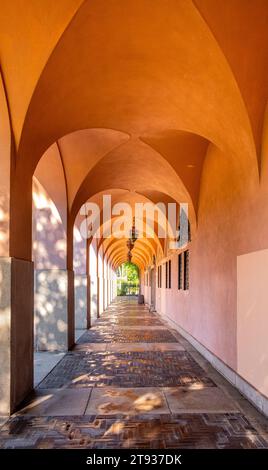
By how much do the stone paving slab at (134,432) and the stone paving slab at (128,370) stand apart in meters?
1.62

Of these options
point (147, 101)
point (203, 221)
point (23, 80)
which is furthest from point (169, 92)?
point (203, 221)

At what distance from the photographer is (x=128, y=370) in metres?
7.66

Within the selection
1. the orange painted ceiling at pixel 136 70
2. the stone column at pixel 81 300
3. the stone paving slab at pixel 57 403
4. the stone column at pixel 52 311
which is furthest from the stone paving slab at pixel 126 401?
the stone column at pixel 81 300

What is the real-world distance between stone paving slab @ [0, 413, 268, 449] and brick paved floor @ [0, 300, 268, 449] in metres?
0.01

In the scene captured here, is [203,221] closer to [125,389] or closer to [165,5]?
[125,389]

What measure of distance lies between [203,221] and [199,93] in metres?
4.19

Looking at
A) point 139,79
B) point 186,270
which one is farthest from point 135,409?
point 186,270

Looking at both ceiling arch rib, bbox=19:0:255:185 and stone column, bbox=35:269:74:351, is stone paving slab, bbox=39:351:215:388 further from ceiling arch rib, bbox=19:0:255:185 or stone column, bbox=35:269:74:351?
ceiling arch rib, bbox=19:0:255:185

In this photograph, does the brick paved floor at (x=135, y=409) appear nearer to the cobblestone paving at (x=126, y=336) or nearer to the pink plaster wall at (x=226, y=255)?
the pink plaster wall at (x=226, y=255)

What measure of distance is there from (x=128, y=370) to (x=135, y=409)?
236 cm

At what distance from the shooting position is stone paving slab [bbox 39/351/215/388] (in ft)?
22.1

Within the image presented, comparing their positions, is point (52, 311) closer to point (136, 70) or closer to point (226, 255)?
point (226, 255)
